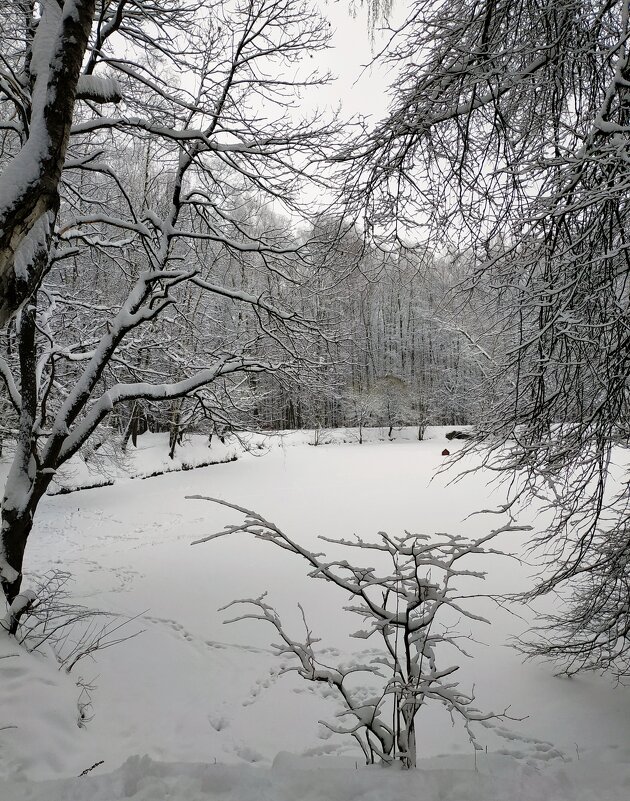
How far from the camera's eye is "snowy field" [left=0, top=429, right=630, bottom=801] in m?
1.61

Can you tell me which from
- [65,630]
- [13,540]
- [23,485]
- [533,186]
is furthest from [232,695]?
[533,186]

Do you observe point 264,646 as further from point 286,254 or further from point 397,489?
point 397,489

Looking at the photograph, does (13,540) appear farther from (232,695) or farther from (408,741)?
(408,741)

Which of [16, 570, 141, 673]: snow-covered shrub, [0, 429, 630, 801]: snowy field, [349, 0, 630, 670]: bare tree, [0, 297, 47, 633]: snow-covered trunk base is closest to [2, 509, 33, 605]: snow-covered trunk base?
[0, 297, 47, 633]: snow-covered trunk base

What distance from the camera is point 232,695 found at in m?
4.17

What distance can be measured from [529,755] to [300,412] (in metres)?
27.8

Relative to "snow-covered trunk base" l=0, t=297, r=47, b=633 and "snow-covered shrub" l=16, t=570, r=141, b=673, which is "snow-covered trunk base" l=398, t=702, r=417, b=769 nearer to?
"snow-covered shrub" l=16, t=570, r=141, b=673

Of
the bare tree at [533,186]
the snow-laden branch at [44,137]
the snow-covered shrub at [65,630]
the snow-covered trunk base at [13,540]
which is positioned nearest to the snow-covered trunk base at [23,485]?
the snow-covered trunk base at [13,540]

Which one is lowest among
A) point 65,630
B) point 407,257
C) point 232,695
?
point 232,695

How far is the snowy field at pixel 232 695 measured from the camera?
1607mm

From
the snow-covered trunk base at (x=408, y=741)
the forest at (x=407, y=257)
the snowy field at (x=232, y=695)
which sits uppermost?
the forest at (x=407, y=257)

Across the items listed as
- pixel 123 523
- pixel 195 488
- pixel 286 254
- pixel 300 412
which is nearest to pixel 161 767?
pixel 286 254

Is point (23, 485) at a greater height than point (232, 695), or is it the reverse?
point (23, 485)

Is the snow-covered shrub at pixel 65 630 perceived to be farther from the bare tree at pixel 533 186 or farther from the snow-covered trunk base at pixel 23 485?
the bare tree at pixel 533 186
